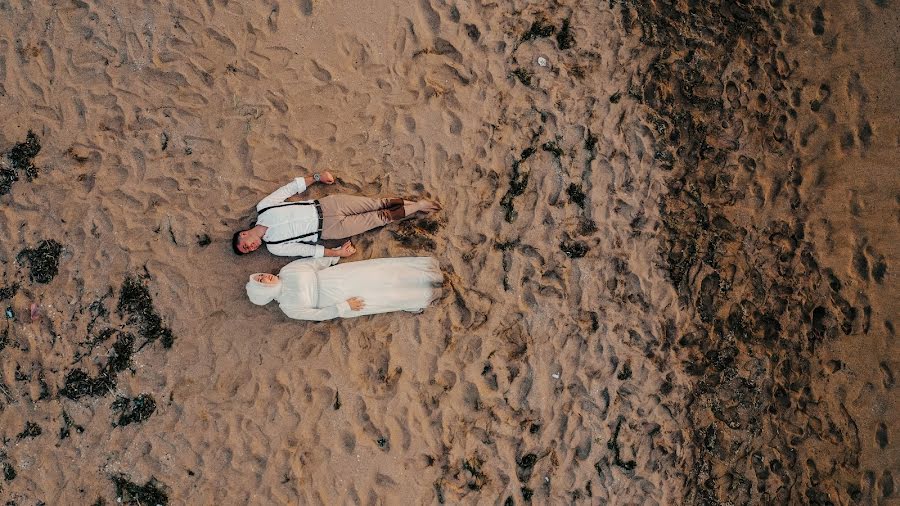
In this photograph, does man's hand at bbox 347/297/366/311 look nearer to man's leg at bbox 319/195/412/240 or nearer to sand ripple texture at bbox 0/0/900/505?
sand ripple texture at bbox 0/0/900/505

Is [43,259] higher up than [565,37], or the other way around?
[565,37]

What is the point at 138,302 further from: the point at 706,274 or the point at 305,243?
the point at 706,274

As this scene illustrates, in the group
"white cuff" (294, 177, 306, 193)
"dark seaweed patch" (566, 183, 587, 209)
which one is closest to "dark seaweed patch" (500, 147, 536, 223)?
"dark seaweed patch" (566, 183, 587, 209)

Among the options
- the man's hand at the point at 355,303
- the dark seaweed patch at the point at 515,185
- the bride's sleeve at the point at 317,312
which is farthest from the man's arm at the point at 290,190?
the dark seaweed patch at the point at 515,185

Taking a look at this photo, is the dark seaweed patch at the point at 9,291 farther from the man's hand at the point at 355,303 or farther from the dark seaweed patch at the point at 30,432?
the man's hand at the point at 355,303

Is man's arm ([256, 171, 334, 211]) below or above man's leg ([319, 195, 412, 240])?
above

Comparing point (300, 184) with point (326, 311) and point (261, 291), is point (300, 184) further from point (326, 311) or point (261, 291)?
point (326, 311)

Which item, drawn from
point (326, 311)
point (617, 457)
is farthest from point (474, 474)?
point (326, 311)
